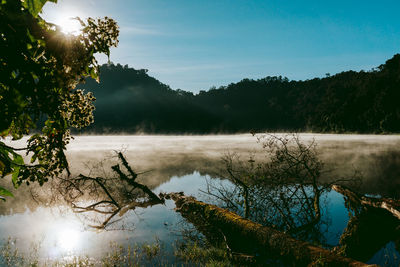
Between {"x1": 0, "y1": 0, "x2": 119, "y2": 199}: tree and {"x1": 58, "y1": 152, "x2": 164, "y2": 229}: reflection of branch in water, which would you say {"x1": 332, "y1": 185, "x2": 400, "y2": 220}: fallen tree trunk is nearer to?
{"x1": 0, "y1": 0, "x2": 119, "y2": 199}: tree

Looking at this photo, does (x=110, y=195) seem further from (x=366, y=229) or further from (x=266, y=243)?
(x=366, y=229)

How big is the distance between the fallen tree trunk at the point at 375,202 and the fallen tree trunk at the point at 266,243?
54.6 inches

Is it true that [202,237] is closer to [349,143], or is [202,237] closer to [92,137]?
[349,143]

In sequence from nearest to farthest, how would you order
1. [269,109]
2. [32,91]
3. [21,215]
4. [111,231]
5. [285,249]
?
[32,91] → [285,249] → [111,231] → [21,215] → [269,109]

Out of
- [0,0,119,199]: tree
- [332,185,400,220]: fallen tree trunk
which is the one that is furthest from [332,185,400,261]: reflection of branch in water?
[0,0,119,199]: tree

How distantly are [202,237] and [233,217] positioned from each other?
276 cm

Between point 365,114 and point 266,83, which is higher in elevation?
point 266,83

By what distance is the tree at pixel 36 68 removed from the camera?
284cm

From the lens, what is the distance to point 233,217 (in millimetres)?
9180

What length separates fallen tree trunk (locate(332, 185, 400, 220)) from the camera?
5.77 m

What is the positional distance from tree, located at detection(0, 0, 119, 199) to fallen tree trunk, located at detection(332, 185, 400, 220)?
21.7 ft

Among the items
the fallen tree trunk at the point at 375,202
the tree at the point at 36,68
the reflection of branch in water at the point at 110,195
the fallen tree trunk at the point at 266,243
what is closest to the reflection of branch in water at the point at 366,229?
the fallen tree trunk at the point at 375,202

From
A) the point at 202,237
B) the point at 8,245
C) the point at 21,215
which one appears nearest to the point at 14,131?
the point at 202,237

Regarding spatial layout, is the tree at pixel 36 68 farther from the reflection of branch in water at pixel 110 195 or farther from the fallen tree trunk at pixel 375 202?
the fallen tree trunk at pixel 375 202
